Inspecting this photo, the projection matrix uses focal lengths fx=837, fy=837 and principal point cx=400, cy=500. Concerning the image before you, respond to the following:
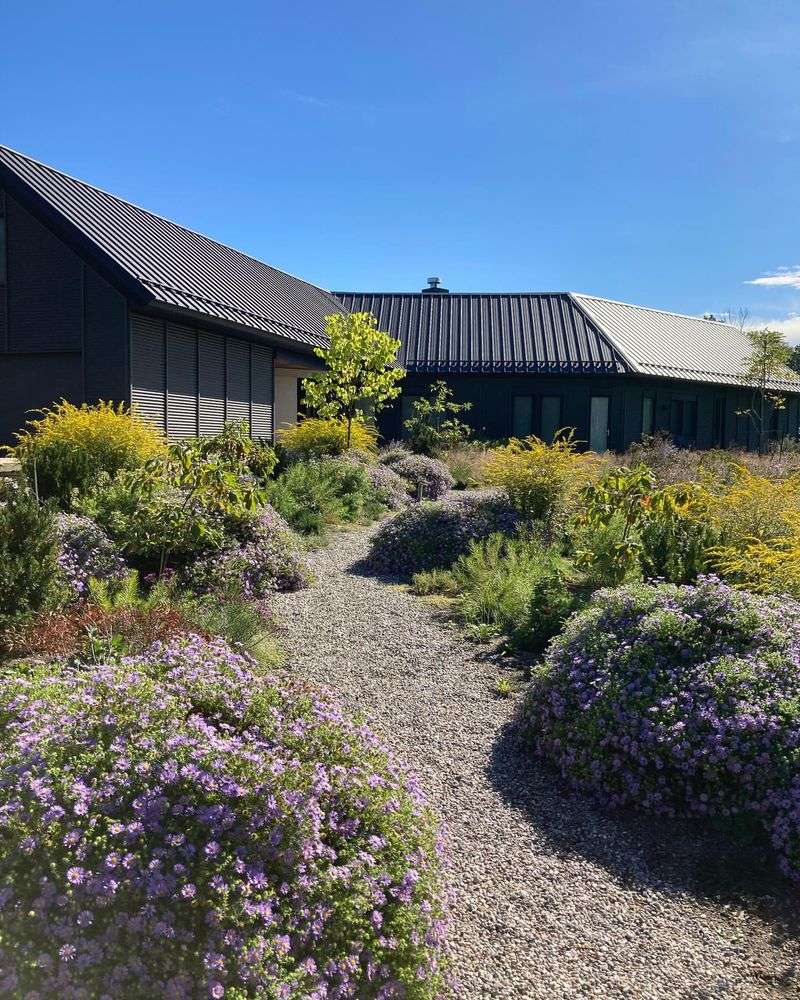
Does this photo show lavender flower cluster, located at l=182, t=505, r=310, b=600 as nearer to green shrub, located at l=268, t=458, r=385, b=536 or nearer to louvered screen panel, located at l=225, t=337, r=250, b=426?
green shrub, located at l=268, t=458, r=385, b=536

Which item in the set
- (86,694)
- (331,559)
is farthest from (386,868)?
(331,559)

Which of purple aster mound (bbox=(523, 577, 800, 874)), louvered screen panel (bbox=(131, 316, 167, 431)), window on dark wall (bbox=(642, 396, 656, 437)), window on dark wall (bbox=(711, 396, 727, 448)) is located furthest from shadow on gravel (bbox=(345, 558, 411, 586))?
window on dark wall (bbox=(711, 396, 727, 448))

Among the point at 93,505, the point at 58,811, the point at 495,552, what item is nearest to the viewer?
the point at 58,811

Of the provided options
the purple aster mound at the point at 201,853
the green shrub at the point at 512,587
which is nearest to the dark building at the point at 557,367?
the green shrub at the point at 512,587

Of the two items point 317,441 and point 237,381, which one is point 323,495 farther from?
point 237,381

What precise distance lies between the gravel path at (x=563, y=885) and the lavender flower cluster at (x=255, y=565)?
202 cm

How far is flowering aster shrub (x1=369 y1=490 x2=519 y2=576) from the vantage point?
382 inches

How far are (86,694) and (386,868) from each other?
48.7 inches

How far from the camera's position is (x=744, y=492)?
755 centimetres

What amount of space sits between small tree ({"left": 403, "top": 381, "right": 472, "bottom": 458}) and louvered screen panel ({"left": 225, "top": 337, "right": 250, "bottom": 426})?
18.9 feet

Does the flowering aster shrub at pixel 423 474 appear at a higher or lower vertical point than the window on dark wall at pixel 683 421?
lower

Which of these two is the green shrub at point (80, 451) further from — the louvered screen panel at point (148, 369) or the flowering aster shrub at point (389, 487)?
the flowering aster shrub at point (389, 487)

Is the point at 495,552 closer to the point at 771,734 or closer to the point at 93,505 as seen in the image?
the point at 93,505

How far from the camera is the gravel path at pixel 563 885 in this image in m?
3.00
